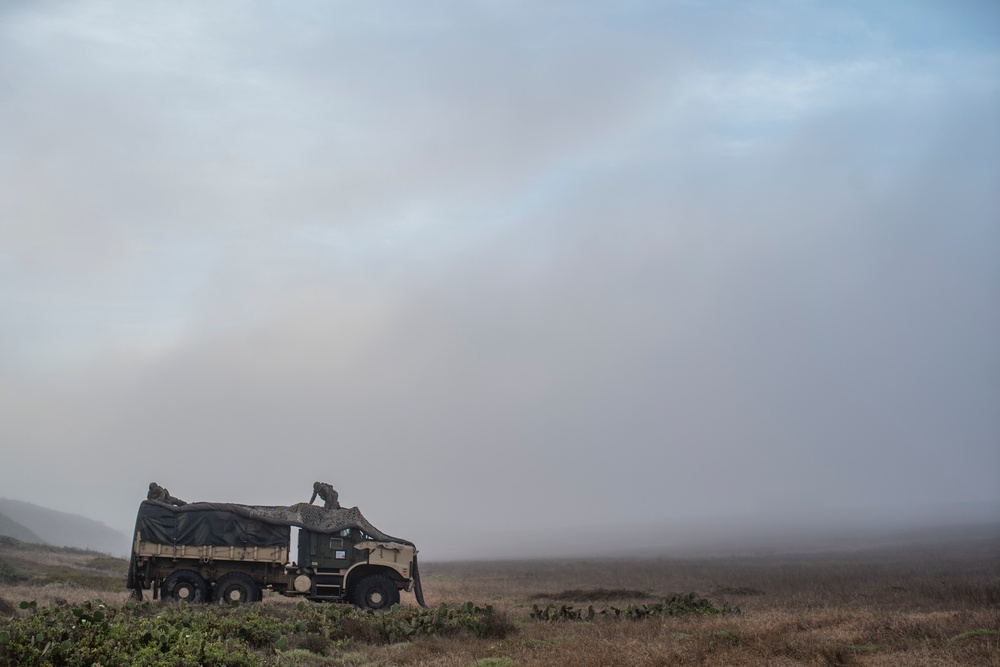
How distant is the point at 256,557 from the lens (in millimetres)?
21859

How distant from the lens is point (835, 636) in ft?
45.2

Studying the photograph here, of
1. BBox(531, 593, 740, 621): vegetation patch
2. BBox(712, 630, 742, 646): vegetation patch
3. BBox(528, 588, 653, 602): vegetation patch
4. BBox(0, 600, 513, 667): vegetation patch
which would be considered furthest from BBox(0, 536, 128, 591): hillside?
BBox(712, 630, 742, 646): vegetation patch

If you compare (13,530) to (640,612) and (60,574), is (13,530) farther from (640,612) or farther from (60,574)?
(640,612)

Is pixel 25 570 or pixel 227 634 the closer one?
pixel 227 634

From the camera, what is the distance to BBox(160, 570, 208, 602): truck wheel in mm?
21453

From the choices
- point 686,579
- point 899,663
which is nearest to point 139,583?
point 899,663

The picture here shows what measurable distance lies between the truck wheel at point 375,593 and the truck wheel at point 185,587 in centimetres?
434

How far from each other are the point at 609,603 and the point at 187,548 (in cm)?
1338

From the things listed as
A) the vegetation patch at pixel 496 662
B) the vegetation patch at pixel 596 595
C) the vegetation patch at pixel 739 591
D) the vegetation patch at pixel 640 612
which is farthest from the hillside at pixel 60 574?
the vegetation patch at pixel 739 591

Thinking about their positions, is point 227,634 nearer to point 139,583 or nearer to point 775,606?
point 139,583

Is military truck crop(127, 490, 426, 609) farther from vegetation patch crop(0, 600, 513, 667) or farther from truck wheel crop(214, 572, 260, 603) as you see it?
vegetation patch crop(0, 600, 513, 667)

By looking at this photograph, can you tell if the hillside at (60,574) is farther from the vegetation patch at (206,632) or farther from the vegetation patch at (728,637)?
the vegetation patch at (728,637)

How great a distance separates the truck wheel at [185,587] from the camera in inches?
845

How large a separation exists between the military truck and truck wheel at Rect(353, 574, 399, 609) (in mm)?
28
